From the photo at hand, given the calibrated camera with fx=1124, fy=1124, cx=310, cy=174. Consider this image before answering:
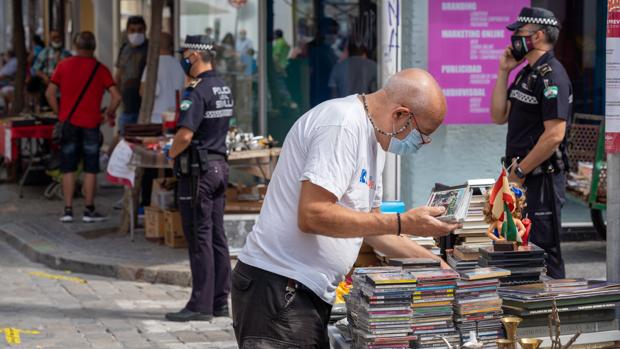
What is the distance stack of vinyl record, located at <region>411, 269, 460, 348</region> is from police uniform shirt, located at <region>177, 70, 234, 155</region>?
430 centimetres

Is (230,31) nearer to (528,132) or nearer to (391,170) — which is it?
(391,170)

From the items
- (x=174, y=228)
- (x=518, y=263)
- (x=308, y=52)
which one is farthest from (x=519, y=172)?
(x=308, y=52)

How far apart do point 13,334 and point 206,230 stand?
5.21 feet

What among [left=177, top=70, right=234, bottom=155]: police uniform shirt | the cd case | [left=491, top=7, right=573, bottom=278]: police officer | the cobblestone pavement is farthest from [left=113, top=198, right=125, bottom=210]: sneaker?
the cd case

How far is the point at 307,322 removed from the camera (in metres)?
4.31

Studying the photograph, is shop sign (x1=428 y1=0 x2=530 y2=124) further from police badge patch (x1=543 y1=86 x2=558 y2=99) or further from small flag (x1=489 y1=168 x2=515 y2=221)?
small flag (x1=489 y1=168 x2=515 y2=221)

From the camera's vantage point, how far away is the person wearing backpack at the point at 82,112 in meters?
12.8

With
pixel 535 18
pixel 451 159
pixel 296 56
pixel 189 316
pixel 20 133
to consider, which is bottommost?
pixel 189 316

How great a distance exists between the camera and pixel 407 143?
4.12m

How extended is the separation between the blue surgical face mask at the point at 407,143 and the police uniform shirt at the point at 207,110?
4.25 metres

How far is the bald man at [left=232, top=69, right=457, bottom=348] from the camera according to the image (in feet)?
13.1

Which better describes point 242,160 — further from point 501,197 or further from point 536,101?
point 501,197

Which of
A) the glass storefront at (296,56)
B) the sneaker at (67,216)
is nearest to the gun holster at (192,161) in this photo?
the glass storefront at (296,56)

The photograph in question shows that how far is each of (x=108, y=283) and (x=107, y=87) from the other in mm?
3461
